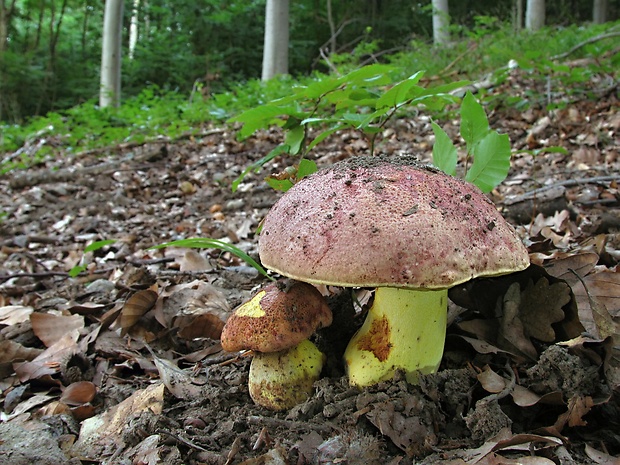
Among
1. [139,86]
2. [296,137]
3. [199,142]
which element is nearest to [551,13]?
[139,86]

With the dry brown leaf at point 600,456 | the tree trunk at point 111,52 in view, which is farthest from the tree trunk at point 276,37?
the dry brown leaf at point 600,456

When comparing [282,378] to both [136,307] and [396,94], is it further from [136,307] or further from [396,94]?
[396,94]

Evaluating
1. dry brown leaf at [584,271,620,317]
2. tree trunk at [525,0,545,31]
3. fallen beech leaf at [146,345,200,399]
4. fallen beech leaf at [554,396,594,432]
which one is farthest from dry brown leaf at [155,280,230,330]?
tree trunk at [525,0,545,31]

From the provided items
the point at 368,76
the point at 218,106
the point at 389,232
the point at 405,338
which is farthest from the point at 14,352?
the point at 218,106

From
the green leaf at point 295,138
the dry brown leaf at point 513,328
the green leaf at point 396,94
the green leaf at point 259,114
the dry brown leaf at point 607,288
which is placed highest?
the green leaf at point 396,94

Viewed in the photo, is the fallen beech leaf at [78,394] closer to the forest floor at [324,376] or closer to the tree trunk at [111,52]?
the forest floor at [324,376]

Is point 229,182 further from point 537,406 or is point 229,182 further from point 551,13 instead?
point 551,13
